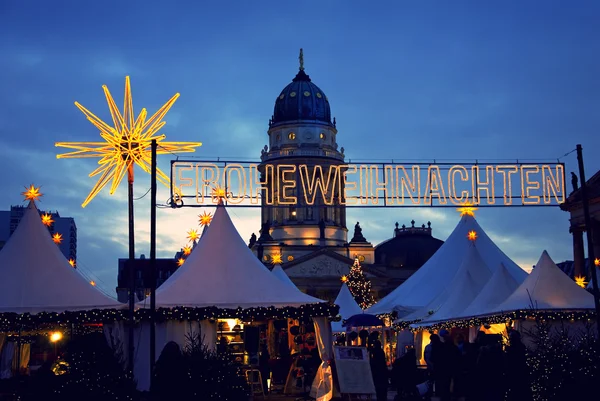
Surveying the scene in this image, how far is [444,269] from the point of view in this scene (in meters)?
36.0

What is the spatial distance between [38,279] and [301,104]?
8734 centimetres

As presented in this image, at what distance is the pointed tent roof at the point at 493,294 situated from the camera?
27.2 m

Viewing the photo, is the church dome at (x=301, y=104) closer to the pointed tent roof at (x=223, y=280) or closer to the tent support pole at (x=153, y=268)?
the pointed tent roof at (x=223, y=280)

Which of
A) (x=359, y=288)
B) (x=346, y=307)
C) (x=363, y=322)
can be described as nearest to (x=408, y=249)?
(x=359, y=288)

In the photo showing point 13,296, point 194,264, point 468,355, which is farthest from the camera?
point 194,264

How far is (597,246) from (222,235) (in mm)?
34738

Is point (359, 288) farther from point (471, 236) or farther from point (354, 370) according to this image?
point (354, 370)

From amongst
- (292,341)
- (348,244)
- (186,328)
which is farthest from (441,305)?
(348,244)

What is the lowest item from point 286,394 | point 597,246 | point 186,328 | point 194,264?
point 286,394

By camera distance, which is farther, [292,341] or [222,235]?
[292,341]

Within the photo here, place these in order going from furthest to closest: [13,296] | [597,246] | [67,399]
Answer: [597,246] < [13,296] < [67,399]

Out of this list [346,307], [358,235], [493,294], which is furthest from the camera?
[358,235]

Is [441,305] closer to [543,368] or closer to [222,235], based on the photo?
[222,235]

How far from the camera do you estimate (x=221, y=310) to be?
2378 centimetres
